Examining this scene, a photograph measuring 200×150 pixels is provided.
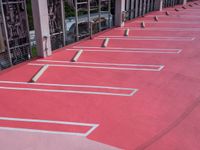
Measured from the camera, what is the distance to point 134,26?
51.0 feet

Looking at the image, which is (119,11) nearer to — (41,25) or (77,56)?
(77,56)

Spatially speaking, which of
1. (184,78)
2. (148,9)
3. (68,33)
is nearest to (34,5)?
(68,33)

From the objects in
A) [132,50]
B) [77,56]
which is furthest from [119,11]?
[77,56]

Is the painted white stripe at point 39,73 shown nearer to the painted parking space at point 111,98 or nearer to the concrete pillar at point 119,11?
the painted parking space at point 111,98

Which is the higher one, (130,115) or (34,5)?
(34,5)

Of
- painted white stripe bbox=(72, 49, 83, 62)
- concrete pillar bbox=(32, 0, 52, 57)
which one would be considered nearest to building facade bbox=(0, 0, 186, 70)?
concrete pillar bbox=(32, 0, 52, 57)

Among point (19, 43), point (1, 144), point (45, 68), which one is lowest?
point (1, 144)

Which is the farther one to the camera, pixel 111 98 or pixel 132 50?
pixel 132 50

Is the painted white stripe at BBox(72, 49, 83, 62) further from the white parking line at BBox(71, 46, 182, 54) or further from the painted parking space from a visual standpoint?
the white parking line at BBox(71, 46, 182, 54)

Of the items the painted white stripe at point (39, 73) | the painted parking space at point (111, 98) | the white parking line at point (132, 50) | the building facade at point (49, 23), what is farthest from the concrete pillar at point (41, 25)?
the white parking line at point (132, 50)

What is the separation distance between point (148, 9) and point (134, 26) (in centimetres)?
716

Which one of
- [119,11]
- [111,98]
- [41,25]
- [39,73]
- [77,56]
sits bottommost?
[111,98]

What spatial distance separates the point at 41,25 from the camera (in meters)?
8.66

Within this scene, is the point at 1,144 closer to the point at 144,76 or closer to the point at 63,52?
the point at 144,76
